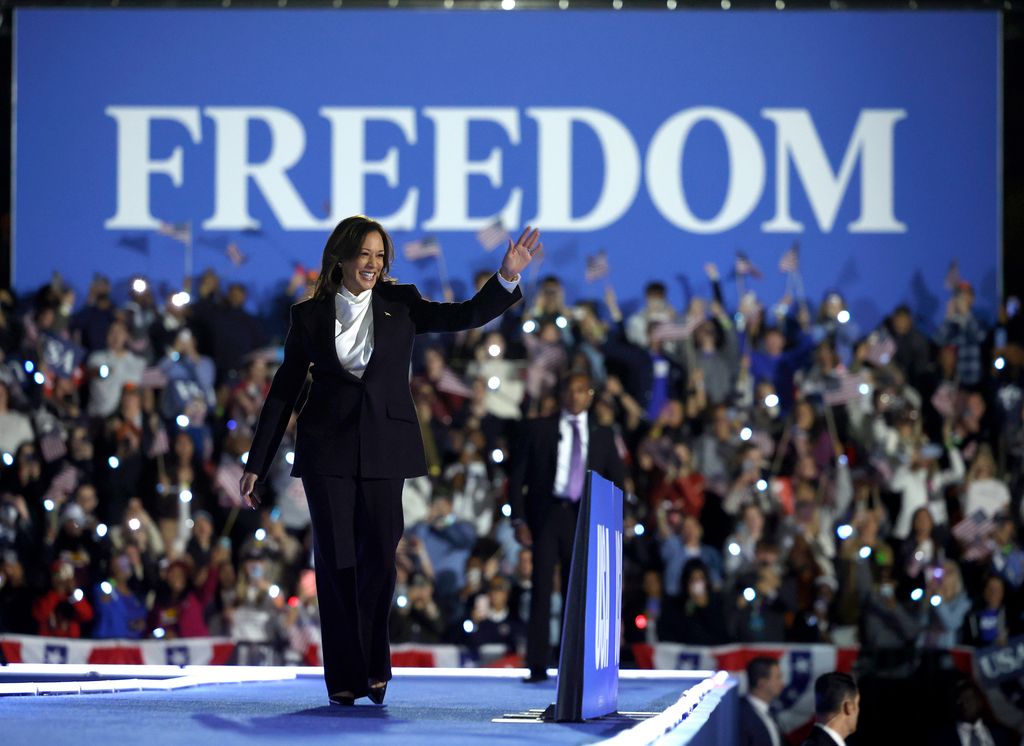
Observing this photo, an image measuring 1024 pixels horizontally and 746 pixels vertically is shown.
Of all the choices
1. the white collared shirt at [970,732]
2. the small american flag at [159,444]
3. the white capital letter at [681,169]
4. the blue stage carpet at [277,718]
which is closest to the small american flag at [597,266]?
the white capital letter at [681,169]

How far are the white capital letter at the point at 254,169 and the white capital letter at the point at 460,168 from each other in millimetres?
826

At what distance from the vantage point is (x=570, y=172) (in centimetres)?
1150

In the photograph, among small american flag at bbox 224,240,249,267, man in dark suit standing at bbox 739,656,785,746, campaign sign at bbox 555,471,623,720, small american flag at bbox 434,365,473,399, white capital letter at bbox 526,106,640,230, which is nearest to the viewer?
campaign sign at bbox 555,471,623,720

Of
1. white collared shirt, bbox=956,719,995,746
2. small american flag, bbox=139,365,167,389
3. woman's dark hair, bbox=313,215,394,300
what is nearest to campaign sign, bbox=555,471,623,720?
woman's dark hair, bbox=313,215,394,300

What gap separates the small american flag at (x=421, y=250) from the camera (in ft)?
37.5

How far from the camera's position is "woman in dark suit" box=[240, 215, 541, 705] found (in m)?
4.12

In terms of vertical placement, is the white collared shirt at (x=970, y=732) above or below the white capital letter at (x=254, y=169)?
below

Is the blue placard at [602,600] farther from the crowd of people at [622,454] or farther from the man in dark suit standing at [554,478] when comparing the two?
the crowd of people at [622,454]

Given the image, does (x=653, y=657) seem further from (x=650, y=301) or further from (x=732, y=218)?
(x=732, y=218)

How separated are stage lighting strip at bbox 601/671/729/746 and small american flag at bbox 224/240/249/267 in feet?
22.3

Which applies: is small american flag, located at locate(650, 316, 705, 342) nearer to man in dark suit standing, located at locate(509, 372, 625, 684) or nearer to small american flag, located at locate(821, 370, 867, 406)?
small american flag, located at locate(821, 370, 867, 406)

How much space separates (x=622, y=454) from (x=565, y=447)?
2.42 metres

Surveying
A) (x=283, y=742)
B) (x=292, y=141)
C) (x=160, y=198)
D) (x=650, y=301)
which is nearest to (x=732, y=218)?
(x=650, y=301)

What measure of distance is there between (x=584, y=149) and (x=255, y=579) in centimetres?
396
